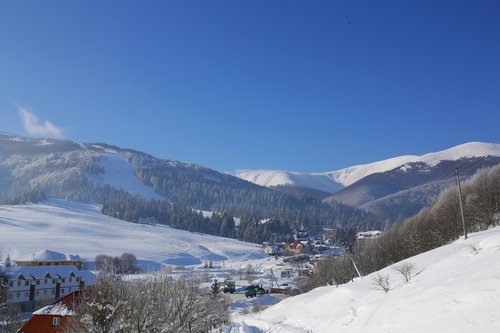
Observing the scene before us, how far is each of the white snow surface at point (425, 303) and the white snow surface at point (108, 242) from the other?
9749cm

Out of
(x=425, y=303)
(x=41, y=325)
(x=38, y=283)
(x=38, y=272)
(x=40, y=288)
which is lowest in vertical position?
(x=41, y=325)

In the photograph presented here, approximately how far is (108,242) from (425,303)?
149882 millimetres

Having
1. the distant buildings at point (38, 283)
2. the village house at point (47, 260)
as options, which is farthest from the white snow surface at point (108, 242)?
the distant buildings at point (38, 283)

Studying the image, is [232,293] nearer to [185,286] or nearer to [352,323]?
[185,286]

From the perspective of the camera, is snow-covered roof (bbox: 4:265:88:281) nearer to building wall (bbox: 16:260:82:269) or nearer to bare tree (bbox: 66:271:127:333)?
building wall (bbox: 16:260:82:269)

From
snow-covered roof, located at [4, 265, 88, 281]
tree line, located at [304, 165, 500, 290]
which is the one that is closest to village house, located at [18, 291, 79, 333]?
tree line, located at [304, 165, 500, 290]

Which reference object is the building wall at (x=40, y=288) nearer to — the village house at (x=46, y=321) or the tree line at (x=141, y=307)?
the village house at (x=46, y=321)

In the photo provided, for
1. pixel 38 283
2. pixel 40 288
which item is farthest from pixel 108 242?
pixel 38 283

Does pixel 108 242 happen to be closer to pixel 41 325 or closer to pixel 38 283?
pixel 38 283

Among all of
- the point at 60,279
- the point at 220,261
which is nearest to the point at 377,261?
the point at 60,279

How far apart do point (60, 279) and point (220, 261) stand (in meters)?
77.3

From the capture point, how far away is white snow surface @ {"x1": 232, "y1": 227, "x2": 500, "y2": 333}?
15.7 metres

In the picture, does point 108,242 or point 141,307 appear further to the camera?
point 108,242

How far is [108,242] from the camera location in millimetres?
157125
